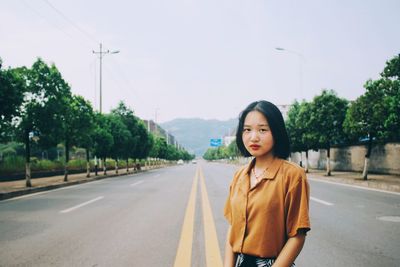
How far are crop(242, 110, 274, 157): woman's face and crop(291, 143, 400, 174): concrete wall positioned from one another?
80.8ft

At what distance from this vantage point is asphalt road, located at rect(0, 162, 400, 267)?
5.06 meters

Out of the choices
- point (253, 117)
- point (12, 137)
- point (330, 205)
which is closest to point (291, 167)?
point (253, 117)

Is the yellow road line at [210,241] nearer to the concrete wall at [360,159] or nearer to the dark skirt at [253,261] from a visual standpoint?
the dark skirt at [253,261]

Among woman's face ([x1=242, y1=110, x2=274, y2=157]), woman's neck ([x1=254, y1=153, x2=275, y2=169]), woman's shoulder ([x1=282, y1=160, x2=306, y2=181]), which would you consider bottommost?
woman's shoulder ([x1=282, y1=160, x2=306, y2=181])

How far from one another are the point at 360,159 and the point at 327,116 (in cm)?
676

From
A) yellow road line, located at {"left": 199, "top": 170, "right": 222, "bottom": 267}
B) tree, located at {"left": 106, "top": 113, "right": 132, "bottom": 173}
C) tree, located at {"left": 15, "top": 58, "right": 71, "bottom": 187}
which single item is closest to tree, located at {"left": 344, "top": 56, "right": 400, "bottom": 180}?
yellow road line, located at {"left": 199, "top": 170, "right": 222, "bottom": 267}

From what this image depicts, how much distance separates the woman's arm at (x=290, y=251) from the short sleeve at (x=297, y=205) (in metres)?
0.03

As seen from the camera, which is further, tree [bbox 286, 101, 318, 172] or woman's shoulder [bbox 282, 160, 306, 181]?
tree [bbox 286, 101, 318, 172]

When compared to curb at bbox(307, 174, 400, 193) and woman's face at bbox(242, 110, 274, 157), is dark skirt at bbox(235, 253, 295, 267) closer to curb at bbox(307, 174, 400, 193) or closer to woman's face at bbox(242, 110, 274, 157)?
woman's face at bbox(242, 110, 274, 157)

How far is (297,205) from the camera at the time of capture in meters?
1.94

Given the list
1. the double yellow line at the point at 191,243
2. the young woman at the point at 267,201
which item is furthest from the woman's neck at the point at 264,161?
the double yellow line at the point at 191,243

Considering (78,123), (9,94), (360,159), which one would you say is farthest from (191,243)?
(360,159)

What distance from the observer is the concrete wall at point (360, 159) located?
24.1m

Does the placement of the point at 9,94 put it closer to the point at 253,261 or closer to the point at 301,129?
the point at 253,261
